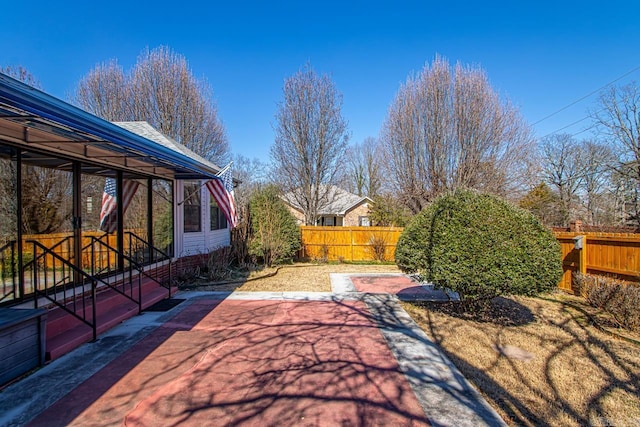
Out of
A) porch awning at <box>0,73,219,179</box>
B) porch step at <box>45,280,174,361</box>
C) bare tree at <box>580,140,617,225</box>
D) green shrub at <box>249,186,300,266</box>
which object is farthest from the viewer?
bare tree at <box>580,140,617,225</box>

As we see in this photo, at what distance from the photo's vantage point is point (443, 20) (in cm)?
1162

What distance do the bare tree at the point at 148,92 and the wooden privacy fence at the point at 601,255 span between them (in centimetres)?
1793

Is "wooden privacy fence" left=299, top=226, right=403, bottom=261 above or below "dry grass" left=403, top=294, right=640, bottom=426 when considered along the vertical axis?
above

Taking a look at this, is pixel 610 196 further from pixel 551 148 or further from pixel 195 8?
pixel 195 8

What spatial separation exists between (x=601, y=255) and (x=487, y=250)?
4.18m

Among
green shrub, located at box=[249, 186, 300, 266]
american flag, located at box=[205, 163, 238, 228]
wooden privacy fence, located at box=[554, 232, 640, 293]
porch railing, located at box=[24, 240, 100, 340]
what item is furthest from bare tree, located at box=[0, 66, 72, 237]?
wooden privacy fence, located at box=[554, 232, 640, 293]

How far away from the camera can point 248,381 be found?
351 cm

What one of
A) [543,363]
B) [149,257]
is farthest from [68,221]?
[543,363]

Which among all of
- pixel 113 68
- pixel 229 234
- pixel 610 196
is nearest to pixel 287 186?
pixel 229 234

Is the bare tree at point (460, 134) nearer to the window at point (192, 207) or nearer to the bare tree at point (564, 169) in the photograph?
the window at point (192, 207)

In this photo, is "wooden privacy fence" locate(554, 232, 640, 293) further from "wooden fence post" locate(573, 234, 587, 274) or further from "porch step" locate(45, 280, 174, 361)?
"porch step" locate(45, 280, 174, 361)

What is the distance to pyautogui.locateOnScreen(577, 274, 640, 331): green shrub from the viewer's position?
211 inches

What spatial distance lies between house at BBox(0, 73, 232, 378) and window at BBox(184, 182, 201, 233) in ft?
3.98

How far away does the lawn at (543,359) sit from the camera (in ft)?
10.4
